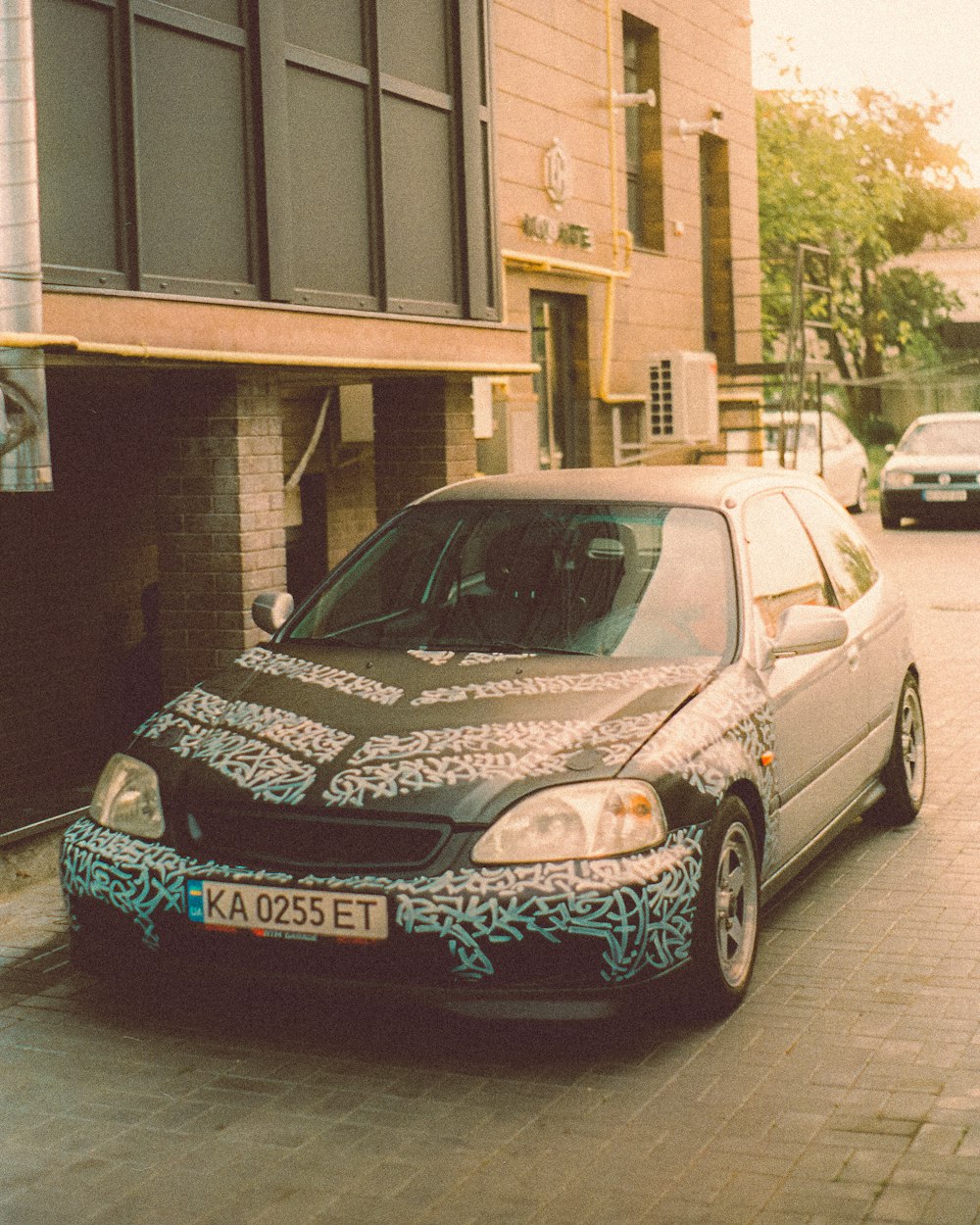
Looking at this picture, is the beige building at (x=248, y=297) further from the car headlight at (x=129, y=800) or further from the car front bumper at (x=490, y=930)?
the car front bumper at (x=490, y=930)

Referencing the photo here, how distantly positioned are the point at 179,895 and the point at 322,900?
1.47ft

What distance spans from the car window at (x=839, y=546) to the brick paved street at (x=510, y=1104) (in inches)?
58.9

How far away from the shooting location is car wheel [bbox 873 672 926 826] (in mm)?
7641

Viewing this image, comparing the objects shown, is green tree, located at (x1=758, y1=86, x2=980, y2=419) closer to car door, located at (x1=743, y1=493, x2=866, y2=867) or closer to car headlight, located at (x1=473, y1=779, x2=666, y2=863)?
car door, located at (x1=743, y1=493, x2=866, y2=867)

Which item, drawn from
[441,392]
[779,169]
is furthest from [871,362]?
[441,392]

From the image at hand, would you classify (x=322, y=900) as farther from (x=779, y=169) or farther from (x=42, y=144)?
(x=779, y=169)

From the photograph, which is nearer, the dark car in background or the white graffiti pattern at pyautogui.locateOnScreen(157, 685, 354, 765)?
the white graffiti pattern at pyautogui.locateOnScreen(157, 685, 354, 765)

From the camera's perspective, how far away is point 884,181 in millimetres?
37562

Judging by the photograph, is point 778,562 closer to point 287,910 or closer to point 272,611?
point 272,611

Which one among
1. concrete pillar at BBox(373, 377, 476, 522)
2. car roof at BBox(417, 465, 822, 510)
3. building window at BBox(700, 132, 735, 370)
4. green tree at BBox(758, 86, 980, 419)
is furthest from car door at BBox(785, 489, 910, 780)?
green tree at BBox(758, 86, 980, 419)

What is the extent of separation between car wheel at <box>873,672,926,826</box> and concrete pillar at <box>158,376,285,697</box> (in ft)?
10.3

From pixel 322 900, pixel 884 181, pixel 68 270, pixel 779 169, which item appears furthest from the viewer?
pixel 884 181

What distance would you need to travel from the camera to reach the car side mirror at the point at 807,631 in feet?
19.6

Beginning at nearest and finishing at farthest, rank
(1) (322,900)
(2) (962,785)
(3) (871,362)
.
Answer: (1) (322,900)
(2) (962,785)
(3) (871,362)
